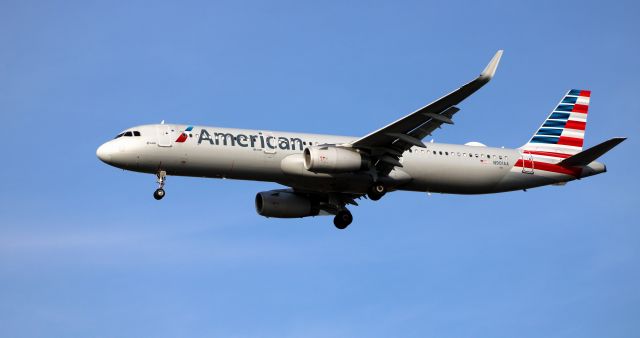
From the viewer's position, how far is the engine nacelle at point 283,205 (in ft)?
198

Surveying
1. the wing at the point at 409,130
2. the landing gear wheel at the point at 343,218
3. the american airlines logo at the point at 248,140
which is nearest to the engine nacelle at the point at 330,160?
the wing at the point at 409,130

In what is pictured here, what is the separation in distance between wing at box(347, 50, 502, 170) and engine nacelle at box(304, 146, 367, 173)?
104 centimetres

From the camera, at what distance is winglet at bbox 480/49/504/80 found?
1853 inches

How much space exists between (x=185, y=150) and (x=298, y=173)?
5.69 m

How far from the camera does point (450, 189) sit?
58031 millimetres

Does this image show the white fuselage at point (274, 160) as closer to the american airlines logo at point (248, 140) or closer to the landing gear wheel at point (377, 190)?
the american airlines logo at point (248, 140)

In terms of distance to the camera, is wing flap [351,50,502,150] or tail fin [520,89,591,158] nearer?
wing flap [351,50,502,150]

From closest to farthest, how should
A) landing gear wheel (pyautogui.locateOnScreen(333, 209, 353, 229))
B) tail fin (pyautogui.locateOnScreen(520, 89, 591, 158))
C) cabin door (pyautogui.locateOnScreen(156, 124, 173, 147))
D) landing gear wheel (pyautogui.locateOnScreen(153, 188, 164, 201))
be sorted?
cabin door (pyautogui.locateOnScreen(156, 124, 173, 147)) → landing gear wheel (pyautogui.locateOnScreen(153, 188, 164, 201)) → landing gear wheel (pyautogui.locateOnScreen(333, 209, 353, 229)) → tail fin (pyautogui.locateOnScreen(520, 89, 591, 158))

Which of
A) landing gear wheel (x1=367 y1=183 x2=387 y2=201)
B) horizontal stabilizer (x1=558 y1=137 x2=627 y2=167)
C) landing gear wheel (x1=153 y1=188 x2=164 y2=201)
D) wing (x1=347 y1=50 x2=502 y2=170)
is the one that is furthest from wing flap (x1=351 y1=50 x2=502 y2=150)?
landing gear wheel (x1=153 y1=188 x2=164 y2=201)

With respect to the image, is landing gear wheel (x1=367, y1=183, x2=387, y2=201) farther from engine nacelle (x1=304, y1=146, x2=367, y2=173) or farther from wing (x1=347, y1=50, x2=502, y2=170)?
engine nacelle (x1=304, y1=146, x2=367, y2=173)

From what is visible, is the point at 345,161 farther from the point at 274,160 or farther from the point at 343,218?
the point at 343,218

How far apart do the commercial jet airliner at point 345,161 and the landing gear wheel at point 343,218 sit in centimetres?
6

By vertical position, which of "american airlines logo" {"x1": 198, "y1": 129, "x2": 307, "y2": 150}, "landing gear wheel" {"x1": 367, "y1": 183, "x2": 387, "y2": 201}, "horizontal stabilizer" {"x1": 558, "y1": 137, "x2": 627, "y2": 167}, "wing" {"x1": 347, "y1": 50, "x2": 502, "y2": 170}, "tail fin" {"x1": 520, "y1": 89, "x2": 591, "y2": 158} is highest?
"tail fin" {"x1": 520, "y1": 89, "x2": 591, "y2": 158}

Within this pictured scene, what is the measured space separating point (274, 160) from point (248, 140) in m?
1.64
